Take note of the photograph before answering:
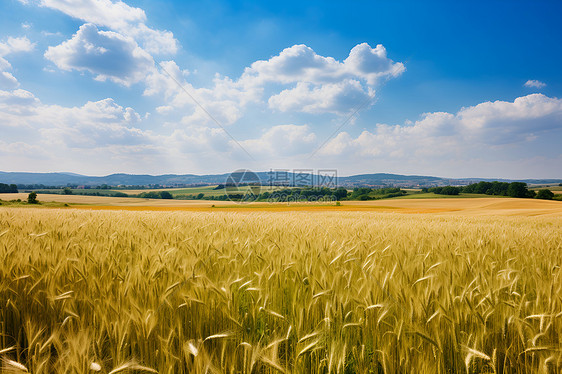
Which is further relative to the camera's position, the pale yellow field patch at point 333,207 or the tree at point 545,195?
the tree at point 545,195

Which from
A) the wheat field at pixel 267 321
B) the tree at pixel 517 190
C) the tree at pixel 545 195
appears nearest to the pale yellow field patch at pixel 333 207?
the tree at pixel 517 190

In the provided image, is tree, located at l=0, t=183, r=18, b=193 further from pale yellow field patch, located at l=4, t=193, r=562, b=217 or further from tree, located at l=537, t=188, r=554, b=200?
tree, located at l=537, t=188, r=554, b=200

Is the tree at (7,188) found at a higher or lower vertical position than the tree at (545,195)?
higher

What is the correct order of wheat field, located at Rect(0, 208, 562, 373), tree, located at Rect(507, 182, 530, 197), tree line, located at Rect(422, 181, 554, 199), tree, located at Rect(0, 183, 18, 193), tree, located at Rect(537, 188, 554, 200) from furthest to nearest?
tree, located at Rect(507, 182, 530, 197) → tree line, located at Rect(422, 181, 554, 199) → tree, located at Rect(537, 188, 554, 200) → tree, located at Rect(0, 183, 18, 193) → wheat field, located at Rect(0, 208, 562, 373)

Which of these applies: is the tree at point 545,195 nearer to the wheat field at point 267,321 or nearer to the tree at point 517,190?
the tree at point 517,190

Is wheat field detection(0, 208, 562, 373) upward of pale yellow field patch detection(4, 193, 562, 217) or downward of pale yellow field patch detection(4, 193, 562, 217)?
upward

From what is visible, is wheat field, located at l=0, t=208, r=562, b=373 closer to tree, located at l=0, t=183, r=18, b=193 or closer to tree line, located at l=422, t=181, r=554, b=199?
tree line, located at l=422, t=181, r=554, b=199

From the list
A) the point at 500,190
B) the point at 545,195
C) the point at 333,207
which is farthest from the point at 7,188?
the point at 545,195

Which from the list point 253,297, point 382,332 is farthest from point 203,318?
point 382,332

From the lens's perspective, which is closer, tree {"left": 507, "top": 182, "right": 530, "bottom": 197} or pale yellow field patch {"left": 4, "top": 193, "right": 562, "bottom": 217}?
pale yellow field patch {"left": 4, "top": 193, "right": 562, "bottom": 217}

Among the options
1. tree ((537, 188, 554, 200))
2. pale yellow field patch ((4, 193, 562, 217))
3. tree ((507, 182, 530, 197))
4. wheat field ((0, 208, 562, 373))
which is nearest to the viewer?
wheat field ((0, 208, 562, 373))

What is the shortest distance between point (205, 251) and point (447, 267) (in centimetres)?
227

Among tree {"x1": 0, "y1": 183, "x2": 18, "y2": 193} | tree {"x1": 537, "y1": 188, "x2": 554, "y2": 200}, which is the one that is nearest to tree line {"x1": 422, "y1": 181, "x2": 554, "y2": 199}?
tree {"x1": 537, "y1": 188, "x2": 554, "y2": 200}

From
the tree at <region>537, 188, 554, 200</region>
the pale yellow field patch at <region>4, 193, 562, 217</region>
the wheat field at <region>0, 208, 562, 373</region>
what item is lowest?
the pale yellow field patch at <region>4, 193, 562, 217</region>
